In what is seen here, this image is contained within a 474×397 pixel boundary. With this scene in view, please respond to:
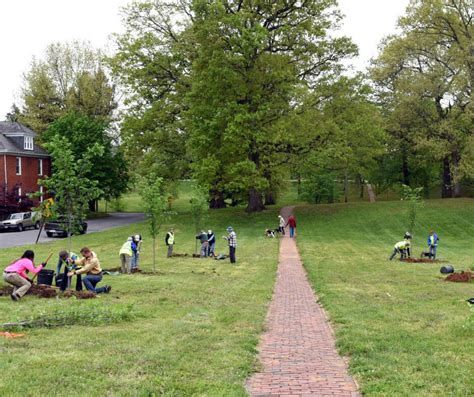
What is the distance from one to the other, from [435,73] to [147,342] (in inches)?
1711

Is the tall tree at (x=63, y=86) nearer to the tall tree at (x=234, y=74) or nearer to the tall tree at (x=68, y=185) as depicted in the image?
the tall tree at (x=234, y=74)

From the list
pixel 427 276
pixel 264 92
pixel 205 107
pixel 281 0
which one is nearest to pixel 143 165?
pixel 205 107

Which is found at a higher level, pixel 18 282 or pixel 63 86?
pixel 63 86

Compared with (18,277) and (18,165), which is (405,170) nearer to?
(18,165)

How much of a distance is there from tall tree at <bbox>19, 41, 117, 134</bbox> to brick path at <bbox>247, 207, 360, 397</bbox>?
50523 millimetres

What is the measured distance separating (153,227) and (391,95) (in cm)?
3897

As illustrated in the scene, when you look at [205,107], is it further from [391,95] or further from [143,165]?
[391,95]

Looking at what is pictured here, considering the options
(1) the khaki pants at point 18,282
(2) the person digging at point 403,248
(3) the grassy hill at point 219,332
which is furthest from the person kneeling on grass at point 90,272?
(2) the person digging at point 403,248

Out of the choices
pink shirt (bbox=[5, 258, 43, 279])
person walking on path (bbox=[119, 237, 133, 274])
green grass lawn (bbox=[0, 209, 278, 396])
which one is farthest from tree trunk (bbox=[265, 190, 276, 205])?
pink shirt (bbox=[5, 258, 43, 279])

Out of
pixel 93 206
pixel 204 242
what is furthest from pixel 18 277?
pixel 93 206

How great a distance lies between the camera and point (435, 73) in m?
45.7

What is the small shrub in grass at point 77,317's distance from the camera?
952cm

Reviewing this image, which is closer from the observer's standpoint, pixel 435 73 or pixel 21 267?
pixel 21 267

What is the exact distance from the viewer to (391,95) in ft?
175
